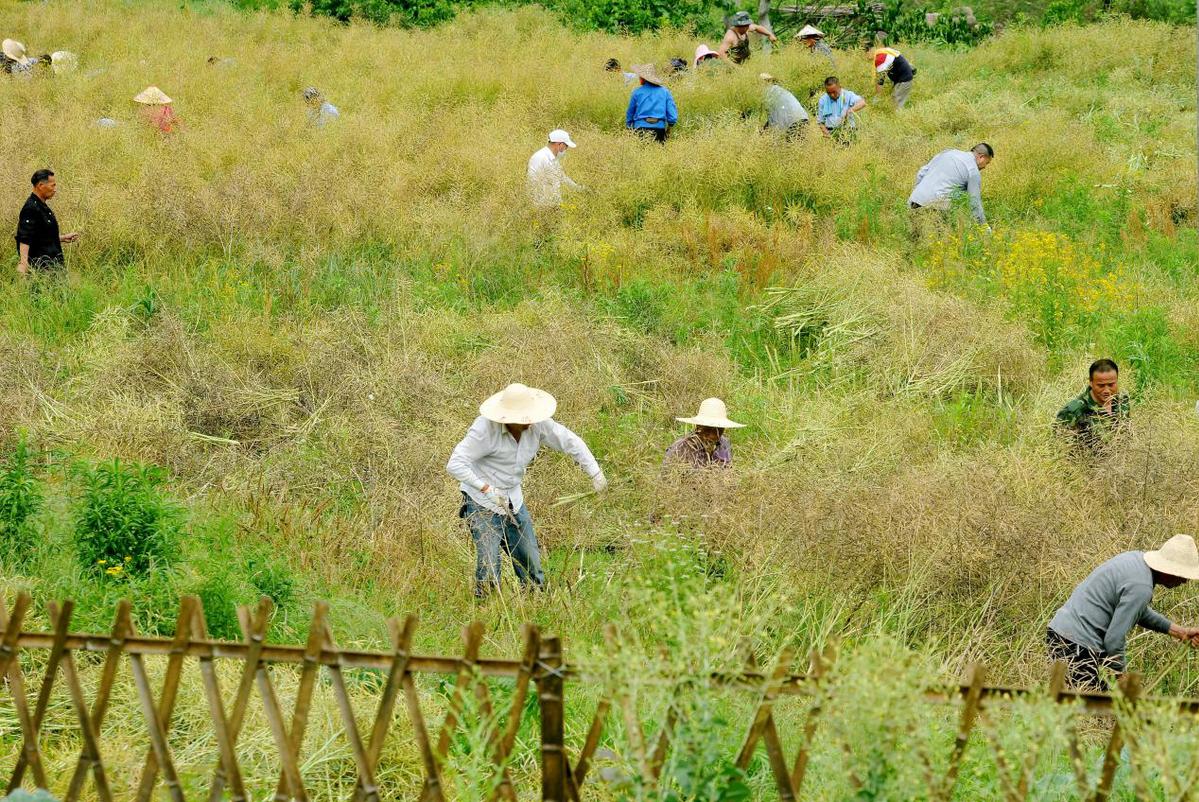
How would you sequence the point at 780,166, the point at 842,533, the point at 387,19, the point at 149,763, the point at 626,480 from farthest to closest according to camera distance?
1. the point at 387,19
2. the point at 780,166
3. the point at 626,480
4. the point at 842,533
5. the point at 149,763

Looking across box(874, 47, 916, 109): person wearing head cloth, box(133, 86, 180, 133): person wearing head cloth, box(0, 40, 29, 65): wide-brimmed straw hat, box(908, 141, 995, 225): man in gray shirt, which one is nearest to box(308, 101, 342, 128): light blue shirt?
box(133, 86, 180, 133): person wearing head cloth

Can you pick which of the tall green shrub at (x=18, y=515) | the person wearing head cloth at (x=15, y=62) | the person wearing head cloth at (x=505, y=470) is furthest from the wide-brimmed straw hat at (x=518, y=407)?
the person wearing head cloth at (x=15, y=62)

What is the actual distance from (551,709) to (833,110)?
40.4ft

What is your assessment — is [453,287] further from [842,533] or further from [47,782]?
[47,782]

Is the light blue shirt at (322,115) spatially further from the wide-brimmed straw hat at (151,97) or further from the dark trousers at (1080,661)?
the dark trousers at (1080,661)

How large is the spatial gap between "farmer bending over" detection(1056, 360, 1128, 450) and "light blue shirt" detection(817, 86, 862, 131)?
7.51 meters

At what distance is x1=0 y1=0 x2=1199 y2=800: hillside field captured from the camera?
6.07 m

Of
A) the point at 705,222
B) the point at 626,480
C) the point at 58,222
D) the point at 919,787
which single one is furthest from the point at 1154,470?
the point at 58,222

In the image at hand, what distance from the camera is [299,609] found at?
5.92 meters

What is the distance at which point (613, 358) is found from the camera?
9.59 meters

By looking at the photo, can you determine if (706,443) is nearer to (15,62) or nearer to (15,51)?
(15,62)

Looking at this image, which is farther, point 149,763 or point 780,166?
point 780,166

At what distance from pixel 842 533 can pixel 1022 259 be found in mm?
4541

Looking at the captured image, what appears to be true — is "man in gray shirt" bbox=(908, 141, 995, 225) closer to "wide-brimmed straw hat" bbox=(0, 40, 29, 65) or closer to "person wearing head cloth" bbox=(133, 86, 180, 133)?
"person wearing head cloth" bbox=(133, 86, 180, 133)
